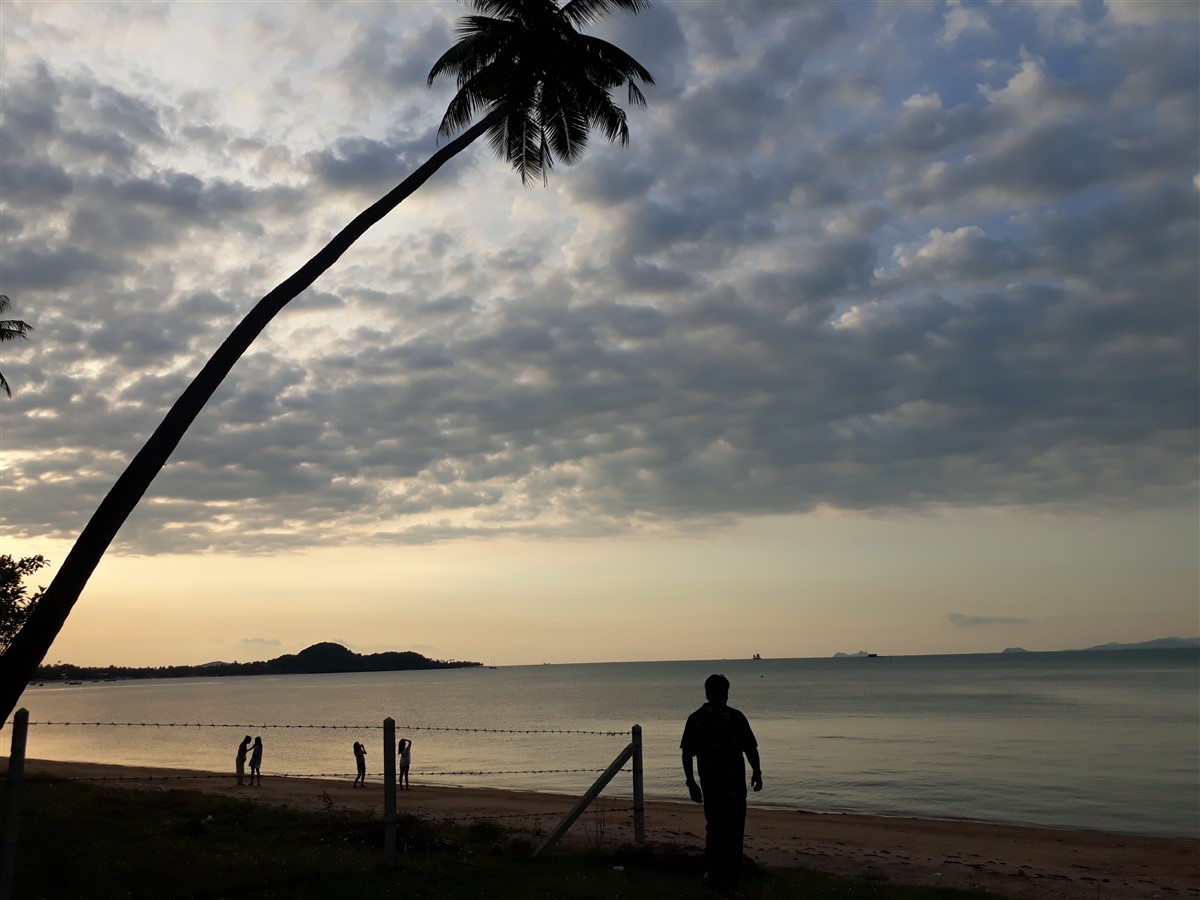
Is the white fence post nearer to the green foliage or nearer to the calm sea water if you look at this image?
the calm sea water

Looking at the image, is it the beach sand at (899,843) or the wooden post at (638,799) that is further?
the beach sand at (899,843)

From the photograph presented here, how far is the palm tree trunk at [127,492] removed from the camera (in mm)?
8656

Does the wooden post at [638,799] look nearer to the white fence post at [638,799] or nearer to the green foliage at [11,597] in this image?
the white fence post at [638,799]

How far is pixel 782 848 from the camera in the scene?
19.8 meters

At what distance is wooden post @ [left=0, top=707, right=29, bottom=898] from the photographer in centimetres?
757

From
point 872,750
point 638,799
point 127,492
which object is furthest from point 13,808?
point 872,750

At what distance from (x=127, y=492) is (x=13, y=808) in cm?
304

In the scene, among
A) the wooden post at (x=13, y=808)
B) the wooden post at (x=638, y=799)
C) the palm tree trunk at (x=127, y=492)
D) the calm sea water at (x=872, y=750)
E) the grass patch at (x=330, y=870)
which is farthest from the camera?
the calm sea water at (x=872, y=750)

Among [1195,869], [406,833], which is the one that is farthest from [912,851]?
[406,833]

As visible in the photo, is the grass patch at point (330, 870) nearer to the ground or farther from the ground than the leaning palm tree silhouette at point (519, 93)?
nearer to the ground

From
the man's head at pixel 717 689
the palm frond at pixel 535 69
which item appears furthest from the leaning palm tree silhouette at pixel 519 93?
the man's head at pixel 717 689

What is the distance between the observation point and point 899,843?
22.2 m

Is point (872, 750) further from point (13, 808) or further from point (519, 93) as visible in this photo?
point (13, 808)

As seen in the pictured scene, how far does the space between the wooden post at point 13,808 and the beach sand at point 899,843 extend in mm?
7134
